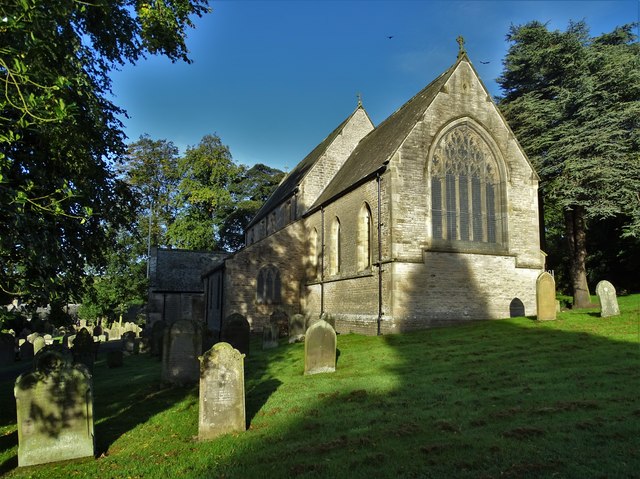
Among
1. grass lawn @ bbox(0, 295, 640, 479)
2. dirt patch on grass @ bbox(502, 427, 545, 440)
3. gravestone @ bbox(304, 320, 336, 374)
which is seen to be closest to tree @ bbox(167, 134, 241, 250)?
grass lawn @ bbox(0, 295, 640, 479)

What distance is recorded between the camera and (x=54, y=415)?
669 cm

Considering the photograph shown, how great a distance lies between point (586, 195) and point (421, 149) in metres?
9.52

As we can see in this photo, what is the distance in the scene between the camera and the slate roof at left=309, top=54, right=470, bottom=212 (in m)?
19.9

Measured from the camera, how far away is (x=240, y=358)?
7691 millimetres

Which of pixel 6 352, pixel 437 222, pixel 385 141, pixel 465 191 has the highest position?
pixel 385 141

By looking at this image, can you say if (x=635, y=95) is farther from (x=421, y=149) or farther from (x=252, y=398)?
(x=252, y=398)

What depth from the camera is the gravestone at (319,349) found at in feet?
38.4

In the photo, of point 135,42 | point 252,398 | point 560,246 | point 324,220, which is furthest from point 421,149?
point 560,246

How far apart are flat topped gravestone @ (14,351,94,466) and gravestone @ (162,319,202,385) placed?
4752 mm

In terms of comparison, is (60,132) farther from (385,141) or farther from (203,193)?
(203,193)

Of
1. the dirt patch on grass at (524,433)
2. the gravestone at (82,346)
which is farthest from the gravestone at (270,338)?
the dirt patch on grass at (524,433)

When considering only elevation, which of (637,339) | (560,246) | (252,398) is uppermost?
(560,246)

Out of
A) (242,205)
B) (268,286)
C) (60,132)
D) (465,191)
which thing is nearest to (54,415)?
(60,132)

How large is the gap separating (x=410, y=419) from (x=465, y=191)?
14.4 m
